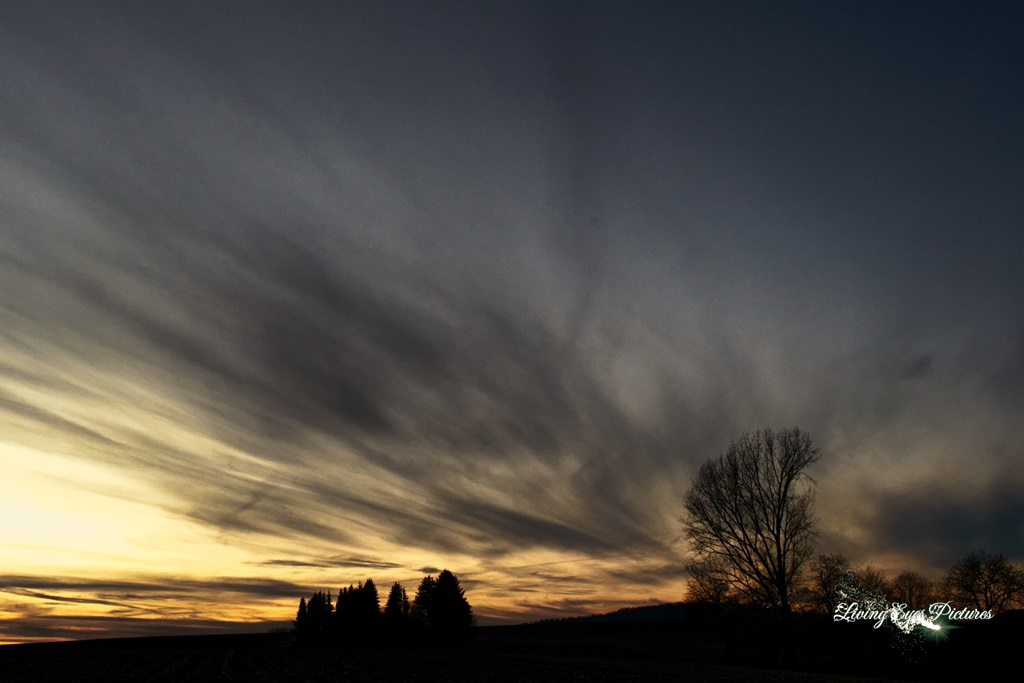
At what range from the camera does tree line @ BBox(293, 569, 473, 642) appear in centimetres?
11769

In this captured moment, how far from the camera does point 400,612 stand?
123312 millimetres

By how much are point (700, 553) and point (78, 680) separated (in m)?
43.2

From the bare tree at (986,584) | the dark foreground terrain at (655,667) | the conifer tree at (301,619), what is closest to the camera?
the dark foreground terrain at (655,667)

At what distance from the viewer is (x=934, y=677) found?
43156 mm

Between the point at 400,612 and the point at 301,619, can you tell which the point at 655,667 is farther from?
the point at 301,619

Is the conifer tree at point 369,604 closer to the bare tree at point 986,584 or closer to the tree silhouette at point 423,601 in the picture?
the tree silhouette at point 423,601

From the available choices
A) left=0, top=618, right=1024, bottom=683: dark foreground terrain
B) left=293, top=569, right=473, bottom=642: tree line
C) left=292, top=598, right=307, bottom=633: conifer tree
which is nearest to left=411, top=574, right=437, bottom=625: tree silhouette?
left=293, top=569, right=473, bottom=642: tree line

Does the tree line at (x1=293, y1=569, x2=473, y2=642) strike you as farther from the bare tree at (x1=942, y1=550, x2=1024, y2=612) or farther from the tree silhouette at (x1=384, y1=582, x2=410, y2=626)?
the bare tree at (x1=942, y1=550, x2=1024, y2=612)

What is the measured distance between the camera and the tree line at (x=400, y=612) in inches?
4633

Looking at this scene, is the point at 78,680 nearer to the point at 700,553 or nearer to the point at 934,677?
the point at 700,553

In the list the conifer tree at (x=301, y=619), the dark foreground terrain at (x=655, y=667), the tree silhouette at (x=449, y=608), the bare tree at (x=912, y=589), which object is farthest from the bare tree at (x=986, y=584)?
the conifer tree at (x=301, y=619)

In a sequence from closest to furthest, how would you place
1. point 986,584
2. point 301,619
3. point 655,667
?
point 655,667
point 986,584
point 301,619

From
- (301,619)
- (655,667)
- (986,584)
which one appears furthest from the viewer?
(301,619)

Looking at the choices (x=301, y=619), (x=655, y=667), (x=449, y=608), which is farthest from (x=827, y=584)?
(x=301, y=619)
